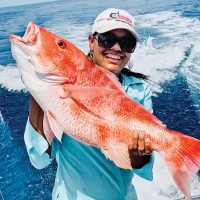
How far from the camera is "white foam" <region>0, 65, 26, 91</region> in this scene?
10048 mm

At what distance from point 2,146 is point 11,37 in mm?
5442

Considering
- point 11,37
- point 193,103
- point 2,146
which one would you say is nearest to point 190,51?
point 193,103

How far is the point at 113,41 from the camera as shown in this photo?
2426 mm

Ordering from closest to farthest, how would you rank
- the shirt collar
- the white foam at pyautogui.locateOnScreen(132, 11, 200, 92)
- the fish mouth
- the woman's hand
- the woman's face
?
the fish mouth
the woman's hand
the woman's face
the shirt collar
the white foam at pyautogui.locateOnScreen(132, 11, 200, 92)

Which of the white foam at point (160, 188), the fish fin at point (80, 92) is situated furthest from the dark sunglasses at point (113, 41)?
the white foam at point (160, 188)

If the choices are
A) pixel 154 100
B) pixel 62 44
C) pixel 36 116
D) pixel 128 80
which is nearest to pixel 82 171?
pixel 36 116

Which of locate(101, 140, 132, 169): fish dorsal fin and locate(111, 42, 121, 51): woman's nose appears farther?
locate(111, 42, 121, 51): woman's nose

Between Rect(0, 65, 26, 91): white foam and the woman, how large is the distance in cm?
750

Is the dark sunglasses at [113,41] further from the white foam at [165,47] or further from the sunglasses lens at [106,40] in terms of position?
the white foam at [165,47]

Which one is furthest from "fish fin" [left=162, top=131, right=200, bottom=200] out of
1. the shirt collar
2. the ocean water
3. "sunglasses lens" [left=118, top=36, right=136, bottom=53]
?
the ocean water

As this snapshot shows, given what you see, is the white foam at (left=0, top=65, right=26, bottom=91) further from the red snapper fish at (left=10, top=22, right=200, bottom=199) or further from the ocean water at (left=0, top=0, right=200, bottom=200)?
the red snapper fish at (left=10, top=22, right=200, bottom=199)

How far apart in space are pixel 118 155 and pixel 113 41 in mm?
759

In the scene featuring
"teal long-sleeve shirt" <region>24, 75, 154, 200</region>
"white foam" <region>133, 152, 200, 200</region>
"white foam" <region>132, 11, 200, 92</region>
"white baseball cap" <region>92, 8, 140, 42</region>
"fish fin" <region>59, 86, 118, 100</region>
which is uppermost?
"white baseball cap" <region>92, 8, 140, 42</region>

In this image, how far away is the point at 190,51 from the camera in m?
12.1
